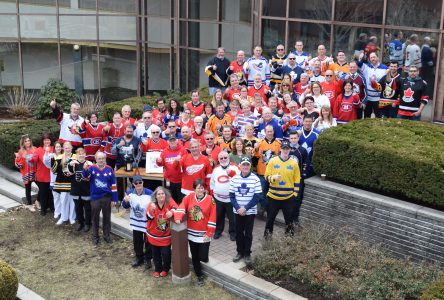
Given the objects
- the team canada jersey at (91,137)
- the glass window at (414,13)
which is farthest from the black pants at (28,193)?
the glass window at (414,13)

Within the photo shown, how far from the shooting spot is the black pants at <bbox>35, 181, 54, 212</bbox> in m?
12.4

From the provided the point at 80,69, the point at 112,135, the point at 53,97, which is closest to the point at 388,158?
the point at 112,135

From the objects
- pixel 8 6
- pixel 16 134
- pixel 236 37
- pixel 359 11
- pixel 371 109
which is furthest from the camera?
pixel 8 6

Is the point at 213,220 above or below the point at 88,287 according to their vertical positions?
above

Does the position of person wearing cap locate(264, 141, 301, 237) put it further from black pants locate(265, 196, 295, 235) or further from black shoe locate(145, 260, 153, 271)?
black shoe locate(145, 260, 153, 271)

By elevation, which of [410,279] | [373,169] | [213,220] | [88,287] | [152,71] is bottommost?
[88,287]

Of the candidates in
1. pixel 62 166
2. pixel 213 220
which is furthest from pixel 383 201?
pixel 62 166

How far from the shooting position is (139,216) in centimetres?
966

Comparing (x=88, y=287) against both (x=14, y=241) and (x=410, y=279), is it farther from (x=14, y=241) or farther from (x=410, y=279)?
(x=410, y=279)

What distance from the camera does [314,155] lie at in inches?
416

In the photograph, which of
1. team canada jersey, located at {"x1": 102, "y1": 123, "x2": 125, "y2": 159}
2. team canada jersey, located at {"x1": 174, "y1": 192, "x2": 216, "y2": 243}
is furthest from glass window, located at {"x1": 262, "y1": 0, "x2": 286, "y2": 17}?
team canada jersey, located at {"x1": 174, "y1": 192, "x2": 216, "y2": 243}

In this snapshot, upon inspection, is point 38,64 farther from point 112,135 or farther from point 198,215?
point 198,215

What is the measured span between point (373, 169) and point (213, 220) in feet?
9.74

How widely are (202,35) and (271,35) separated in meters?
4.10
